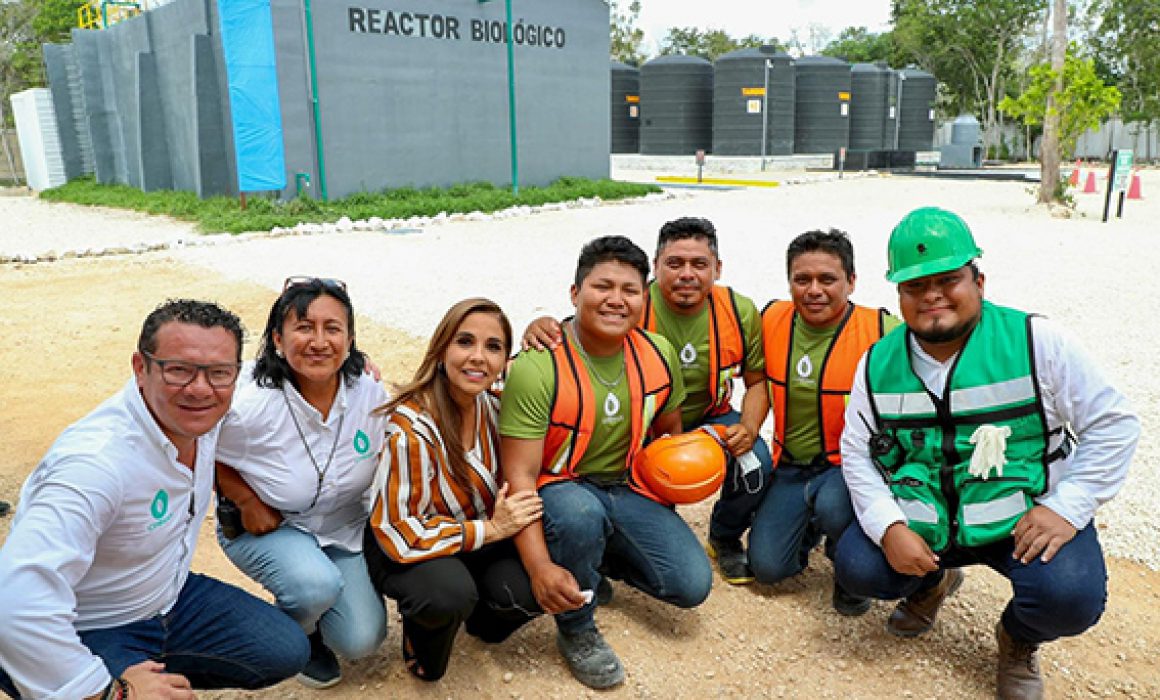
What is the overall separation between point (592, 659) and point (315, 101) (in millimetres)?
16704

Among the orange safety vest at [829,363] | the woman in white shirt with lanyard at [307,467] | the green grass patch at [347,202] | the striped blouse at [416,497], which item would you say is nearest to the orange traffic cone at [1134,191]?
the green grass patch at [347,202]

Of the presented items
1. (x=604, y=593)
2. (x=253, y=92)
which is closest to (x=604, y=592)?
(x=604, y=593)

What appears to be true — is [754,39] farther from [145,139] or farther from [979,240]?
[979,240]

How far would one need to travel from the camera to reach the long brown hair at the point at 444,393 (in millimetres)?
2863

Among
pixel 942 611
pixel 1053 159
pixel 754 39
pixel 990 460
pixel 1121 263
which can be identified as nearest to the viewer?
pixel 990 460

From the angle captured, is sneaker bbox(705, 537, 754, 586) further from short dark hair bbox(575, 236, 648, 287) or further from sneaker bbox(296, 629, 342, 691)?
sneaker bbox(296, 629, 342, 691)

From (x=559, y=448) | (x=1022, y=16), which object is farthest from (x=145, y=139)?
(x=1022, y=16)

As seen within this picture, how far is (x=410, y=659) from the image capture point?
3.03 m

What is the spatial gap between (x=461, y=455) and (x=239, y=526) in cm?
78

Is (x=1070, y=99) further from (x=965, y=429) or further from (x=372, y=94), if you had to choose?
(x=965, y=429)

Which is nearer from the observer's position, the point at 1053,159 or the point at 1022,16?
the point at 1053,159

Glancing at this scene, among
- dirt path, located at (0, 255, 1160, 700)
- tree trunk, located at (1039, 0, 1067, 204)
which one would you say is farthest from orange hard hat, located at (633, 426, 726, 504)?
tree trunk, located at (1039, 0, 1067, 204)

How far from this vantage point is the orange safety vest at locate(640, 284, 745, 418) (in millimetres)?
3648

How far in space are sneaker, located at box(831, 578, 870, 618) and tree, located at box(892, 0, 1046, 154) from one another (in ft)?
141
